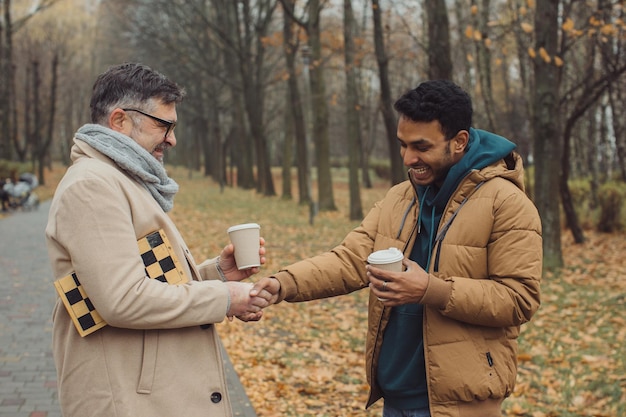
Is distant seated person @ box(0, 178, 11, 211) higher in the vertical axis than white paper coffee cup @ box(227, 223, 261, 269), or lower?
lower

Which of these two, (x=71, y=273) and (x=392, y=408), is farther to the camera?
(x=392, y=408)

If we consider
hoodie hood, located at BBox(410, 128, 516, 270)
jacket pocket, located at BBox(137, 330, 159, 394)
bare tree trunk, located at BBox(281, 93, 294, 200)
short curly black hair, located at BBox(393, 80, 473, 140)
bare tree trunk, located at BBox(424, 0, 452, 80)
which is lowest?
bare tree trunk, located at BBox(281, 93, 294, 200)

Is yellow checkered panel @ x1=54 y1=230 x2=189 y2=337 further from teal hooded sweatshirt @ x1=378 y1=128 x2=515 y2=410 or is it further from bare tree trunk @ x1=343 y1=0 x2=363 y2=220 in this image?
bare tree trunk @ x1=343 y1=0 x2=363 y2=220

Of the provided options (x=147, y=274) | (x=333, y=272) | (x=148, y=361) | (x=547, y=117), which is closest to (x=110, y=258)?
(x=147, y=274)

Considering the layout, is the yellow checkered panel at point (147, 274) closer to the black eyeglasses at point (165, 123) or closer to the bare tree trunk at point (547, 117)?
the black eyeglasses at point (165, 123)

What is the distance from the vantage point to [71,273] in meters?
2.47

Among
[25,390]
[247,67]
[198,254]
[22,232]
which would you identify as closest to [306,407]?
[25,390]

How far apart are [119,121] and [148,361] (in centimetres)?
89

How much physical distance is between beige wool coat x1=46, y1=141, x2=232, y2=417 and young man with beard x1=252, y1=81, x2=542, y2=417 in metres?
0.35

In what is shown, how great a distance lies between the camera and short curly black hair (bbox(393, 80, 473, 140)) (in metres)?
2.78

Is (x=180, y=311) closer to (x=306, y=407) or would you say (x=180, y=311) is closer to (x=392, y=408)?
(x=392, y=408)

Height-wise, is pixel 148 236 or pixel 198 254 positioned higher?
pixel 148 236

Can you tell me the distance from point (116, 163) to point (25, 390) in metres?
4.18

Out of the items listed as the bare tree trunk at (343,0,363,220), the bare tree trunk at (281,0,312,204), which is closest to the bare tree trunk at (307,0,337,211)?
the bare tree trunk at (343,0,363,220)
